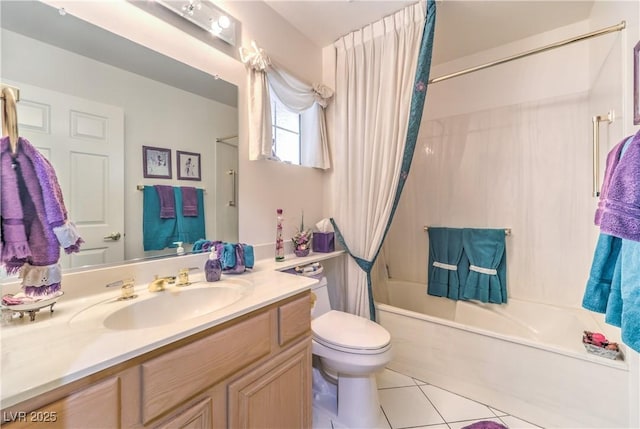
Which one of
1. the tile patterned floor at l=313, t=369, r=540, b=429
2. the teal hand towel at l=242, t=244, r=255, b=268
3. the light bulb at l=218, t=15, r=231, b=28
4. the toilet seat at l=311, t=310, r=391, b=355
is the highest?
the light bulb at l=218, t=15, r=231, b=28

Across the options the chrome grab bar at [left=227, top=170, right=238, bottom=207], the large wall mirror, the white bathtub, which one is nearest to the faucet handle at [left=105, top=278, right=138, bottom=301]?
the large wall mirror

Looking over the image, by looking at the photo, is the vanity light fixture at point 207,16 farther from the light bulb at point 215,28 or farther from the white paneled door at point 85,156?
the white paneled door at point 85,156

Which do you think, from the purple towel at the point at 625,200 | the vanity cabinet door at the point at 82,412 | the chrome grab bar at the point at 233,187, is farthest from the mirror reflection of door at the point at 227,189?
the purple towel at the point at 625,200

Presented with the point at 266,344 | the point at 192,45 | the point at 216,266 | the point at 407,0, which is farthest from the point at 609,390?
the point at 192,45

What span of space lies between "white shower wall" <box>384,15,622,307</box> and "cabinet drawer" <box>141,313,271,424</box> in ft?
6.55

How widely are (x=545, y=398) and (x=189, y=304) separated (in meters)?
1.92

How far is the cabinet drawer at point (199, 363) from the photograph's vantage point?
2.17 feet

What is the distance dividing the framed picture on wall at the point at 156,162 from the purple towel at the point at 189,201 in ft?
0.33

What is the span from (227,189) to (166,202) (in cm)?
33

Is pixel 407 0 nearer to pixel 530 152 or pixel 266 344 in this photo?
pixel 530 152

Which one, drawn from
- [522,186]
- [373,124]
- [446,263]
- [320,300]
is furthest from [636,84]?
[320,300]

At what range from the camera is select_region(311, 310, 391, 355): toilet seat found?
52.0 inches

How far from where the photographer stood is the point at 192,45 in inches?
52.6

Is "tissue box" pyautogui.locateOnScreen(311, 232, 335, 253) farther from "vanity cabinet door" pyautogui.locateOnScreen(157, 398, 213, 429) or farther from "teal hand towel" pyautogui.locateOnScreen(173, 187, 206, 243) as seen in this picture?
"vanity cabinet door" pyautogui.locateOnScreen(157, 398, 213, 429)
